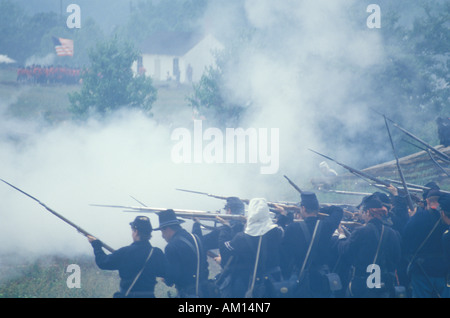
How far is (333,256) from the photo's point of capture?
6.61 m

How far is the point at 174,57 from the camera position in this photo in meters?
34.7

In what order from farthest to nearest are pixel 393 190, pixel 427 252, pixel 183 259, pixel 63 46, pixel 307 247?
1. pixel 63 46
2. pixel 393 190
3. pixel 427 252
4. pixel 307 247
5. pixel 183 259

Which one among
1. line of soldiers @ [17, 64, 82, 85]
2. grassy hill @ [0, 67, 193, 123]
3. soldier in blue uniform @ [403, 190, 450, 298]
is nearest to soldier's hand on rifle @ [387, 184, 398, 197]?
soldier in blue uniform @ [403, 190, 450, 298]

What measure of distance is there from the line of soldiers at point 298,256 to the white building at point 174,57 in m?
25.4

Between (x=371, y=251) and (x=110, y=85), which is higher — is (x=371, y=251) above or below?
below

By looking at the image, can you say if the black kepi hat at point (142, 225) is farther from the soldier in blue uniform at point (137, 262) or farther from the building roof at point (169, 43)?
the building roof at point (169, 43)

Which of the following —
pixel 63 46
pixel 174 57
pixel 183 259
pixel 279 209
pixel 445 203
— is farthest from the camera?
pixel 174 57

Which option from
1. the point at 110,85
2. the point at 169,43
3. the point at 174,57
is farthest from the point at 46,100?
the point at 169,43

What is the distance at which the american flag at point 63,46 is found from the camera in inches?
958

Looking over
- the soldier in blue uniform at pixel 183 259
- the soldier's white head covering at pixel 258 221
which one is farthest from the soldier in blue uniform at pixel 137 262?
the soldier's white head covering at pixel 258 221

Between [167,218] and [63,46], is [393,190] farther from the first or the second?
[63,46]

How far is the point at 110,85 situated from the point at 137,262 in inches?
488

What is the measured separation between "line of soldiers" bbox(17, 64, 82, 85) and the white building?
6.24 m
